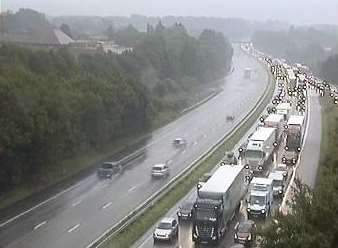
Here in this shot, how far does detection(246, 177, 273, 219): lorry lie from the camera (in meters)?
13.4

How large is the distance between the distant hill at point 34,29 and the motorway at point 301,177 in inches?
502

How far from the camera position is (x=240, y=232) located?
1182 cm

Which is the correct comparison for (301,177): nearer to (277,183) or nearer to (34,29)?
(277,183)

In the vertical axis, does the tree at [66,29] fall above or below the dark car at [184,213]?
above

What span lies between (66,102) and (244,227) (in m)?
8.35

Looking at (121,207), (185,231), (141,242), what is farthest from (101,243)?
(121,207)

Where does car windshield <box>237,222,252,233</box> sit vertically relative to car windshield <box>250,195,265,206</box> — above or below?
above

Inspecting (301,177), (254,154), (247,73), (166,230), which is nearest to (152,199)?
(166,230)

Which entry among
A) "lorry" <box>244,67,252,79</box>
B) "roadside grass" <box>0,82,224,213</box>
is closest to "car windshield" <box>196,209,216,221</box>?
"roadside grass" <box>0,82,224,213</box>

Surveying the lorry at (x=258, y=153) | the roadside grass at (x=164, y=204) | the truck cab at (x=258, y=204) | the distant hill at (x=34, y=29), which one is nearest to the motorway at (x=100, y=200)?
the roadside grass at (x=164, y=204)

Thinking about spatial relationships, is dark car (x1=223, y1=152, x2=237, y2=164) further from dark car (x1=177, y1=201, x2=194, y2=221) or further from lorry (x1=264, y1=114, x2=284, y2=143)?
dark car (x1=177, y1=201, x2=194, y2=221)

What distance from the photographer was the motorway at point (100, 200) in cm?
1272

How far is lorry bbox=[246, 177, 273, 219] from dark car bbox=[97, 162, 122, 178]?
5016 millimetres

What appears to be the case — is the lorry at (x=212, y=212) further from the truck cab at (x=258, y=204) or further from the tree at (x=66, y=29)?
the tree at (x=66, y=29)
